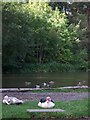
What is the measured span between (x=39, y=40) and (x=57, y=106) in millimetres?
24258

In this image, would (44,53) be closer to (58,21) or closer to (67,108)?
(58,21)

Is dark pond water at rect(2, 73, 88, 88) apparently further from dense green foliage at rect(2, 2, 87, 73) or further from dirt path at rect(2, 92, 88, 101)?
dense green foliage at rect(2, 2, 87, 73)

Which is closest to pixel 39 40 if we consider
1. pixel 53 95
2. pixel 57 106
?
pixel 53 95

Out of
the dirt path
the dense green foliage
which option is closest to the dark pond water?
the dirt path

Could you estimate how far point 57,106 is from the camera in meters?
7.64

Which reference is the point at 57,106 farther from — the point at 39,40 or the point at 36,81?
the point at 39,40

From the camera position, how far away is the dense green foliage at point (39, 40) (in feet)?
89.9

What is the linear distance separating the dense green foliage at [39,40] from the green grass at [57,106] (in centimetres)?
1876

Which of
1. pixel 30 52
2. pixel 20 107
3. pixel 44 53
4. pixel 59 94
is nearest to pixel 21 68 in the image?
pixel 30 52

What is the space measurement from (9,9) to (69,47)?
9.42m

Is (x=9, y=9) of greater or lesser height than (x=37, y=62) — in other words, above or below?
above

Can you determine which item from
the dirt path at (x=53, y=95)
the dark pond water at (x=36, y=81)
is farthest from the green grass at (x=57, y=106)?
the dark pond water at (x=36, y=81)

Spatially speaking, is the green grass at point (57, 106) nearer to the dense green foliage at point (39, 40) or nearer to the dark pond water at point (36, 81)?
the dark pond water at point (36, 81)

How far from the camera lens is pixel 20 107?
7359 mm
